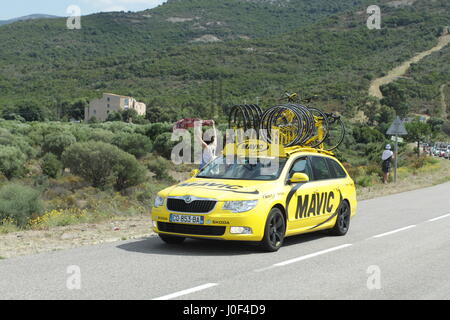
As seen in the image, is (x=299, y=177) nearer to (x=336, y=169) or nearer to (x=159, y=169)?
(x=336, y=169)

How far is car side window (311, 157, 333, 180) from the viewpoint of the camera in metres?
10.9

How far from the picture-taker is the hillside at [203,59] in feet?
318

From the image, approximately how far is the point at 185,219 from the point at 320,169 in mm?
3243

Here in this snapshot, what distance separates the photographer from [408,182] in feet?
88.1

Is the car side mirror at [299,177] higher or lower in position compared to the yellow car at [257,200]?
higher

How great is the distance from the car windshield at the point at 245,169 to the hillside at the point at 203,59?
72.3m

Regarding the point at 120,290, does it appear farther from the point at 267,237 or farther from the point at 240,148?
the point at 240,148

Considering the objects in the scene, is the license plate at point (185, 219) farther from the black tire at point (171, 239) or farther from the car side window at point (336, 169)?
the car side window at point (336, 169)

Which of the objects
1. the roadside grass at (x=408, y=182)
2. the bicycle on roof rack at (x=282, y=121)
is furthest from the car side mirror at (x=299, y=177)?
the roadside grass at (x=408, y=182)

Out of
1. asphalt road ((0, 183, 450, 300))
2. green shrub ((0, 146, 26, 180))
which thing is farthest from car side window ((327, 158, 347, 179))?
green shrub ((0, 146, 26, 180))

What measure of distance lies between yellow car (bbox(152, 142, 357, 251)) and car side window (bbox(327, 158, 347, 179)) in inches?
0.8

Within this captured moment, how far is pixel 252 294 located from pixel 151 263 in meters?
2.20

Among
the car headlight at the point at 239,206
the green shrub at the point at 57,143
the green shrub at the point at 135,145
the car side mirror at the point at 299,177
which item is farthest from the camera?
the green shrub at the point at 135,145

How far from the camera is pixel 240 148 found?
10766mm
